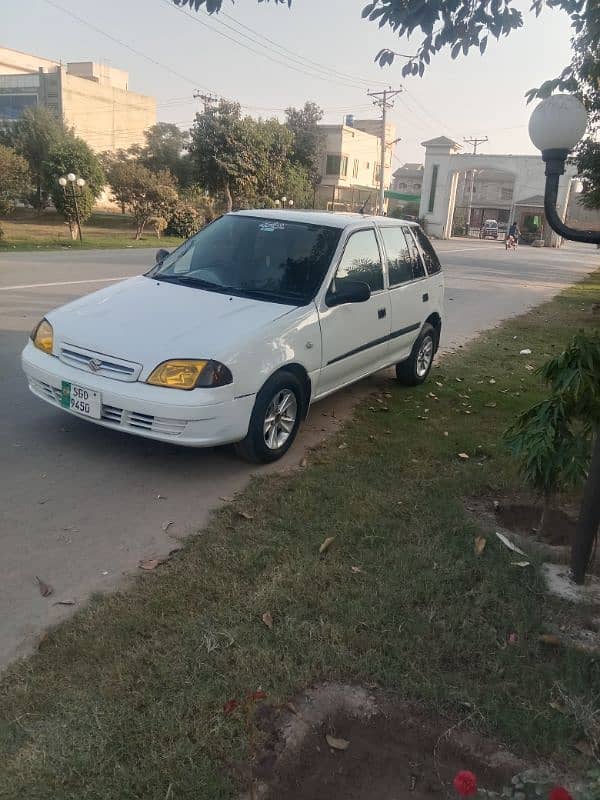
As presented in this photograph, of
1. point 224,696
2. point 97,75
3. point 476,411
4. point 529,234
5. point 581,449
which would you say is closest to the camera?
point 224,696

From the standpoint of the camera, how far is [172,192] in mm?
32781

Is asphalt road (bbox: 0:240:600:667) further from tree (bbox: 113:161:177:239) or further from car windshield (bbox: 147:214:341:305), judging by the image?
tree (bbox: 113:161:177:239)

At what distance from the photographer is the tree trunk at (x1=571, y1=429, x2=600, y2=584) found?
3389 millimetres

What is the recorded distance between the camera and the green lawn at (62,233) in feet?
77.5

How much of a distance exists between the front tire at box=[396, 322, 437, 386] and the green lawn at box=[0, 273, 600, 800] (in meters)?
2.61

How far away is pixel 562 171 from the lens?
3820 millimetres

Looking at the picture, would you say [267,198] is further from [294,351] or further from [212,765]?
[212,765]

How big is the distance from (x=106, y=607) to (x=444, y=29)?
460 centimetres

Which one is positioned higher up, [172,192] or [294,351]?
[172,192]

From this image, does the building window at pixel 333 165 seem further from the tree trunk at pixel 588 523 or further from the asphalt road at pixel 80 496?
the tree trunk at pixel 588 523

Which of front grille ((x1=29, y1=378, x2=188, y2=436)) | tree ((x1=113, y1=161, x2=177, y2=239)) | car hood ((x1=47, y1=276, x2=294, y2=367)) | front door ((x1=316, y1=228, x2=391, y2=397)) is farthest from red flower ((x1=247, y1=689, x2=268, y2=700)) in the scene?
tree ((x1=113, y1=161, x2=177, y2=239))

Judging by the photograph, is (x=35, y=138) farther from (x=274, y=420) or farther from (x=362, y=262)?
(x=274, y=420)

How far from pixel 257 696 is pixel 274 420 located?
99.4 inches

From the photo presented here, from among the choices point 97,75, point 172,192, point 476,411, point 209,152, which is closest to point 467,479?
point 476,411
